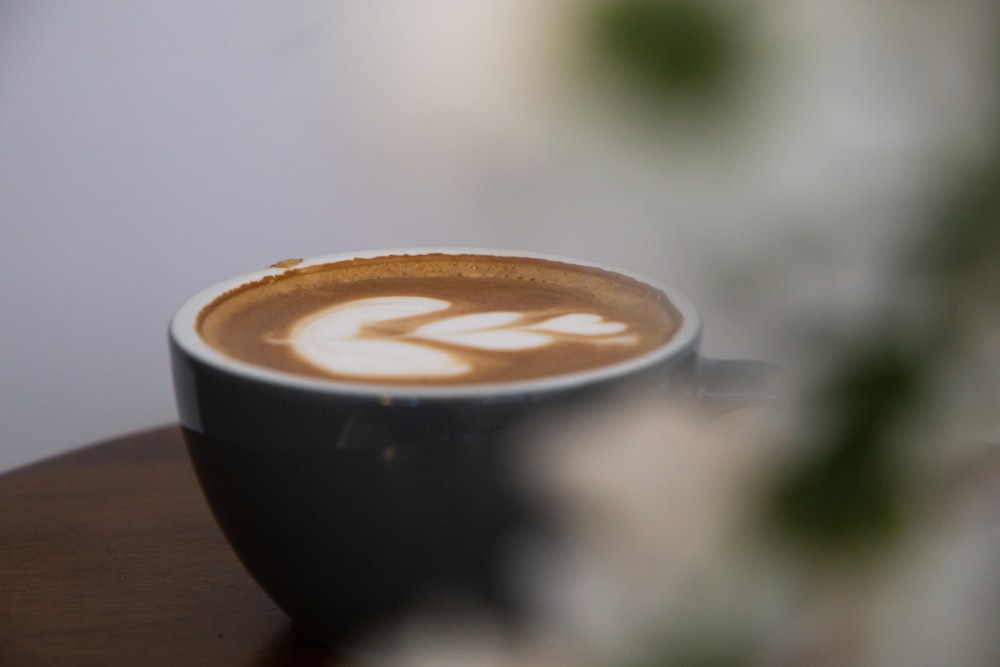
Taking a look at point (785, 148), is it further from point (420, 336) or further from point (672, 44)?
point (420, 336)

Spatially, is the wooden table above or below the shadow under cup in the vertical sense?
below

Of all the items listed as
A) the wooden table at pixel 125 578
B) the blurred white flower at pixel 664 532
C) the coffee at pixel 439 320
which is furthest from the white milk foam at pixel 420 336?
the blurred white flower at pixel 664 532

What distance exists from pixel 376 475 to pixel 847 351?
0.32m

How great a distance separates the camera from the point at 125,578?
0.53 m

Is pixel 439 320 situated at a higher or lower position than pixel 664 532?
lower

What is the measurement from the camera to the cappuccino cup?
1.28 feet

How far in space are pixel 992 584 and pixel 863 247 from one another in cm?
3

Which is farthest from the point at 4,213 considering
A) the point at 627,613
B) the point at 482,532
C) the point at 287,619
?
the point at 627,613

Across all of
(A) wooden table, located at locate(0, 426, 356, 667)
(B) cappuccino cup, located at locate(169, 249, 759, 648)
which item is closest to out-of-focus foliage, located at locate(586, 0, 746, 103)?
(B) cappuccino cup, located at locate(169, 249, 759, 648)

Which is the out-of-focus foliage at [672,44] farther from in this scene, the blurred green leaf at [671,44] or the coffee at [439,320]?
the coffee at [439,320]

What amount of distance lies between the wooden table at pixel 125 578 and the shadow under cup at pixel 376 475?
0.05 metres

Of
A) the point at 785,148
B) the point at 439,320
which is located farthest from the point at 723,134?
the point at 439,320

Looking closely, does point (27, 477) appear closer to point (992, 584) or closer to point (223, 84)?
point (223, 84)

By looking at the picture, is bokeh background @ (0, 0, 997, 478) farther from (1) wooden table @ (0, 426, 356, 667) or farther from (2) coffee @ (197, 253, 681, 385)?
(1) wooden table @ (0, 426, 356, 667)
